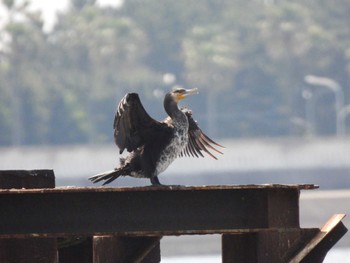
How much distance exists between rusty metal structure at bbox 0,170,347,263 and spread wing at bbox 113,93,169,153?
256 centimetres

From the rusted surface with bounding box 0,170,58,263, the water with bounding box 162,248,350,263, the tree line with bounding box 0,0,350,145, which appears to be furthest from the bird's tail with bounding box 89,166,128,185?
the tree line with bounding box 0,0,350,145

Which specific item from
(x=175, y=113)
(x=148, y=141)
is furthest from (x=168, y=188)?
(x=175, y=113)

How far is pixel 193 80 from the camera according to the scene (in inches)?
4252

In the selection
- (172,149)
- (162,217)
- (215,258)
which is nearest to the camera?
(162,217)

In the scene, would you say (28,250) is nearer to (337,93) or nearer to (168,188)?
(168,188)

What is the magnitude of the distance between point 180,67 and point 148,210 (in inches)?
4057

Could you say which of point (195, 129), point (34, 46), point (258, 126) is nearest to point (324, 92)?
point (258, 126)

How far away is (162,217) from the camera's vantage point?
1234cm

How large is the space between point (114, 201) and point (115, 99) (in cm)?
9276

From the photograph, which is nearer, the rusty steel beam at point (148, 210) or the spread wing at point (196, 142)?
the rusty steel beam at point (148, 210)

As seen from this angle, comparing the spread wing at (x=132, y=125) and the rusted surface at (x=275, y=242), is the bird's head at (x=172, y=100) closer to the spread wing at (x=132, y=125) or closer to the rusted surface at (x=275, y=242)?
the spread wing at (x=132, y=125)

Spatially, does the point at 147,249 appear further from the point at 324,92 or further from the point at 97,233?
the point at 324,92

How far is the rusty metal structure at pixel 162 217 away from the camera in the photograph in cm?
1216

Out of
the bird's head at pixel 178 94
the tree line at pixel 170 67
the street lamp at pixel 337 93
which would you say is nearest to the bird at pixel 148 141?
the bird's head at pixel 178 94
